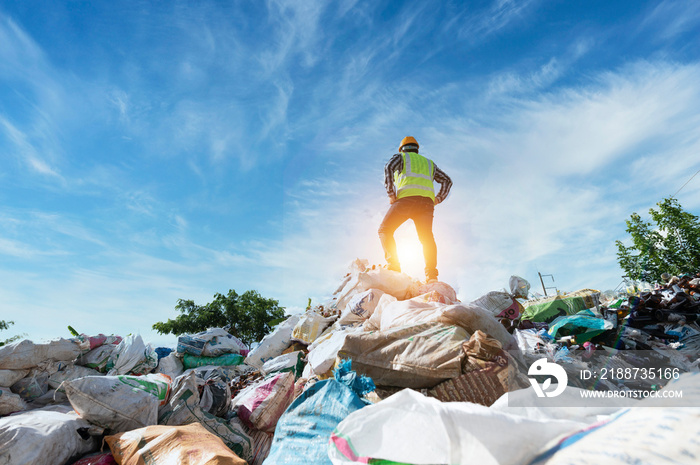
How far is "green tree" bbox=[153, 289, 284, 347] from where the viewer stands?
15042 millimetres

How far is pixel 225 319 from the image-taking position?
15.5m

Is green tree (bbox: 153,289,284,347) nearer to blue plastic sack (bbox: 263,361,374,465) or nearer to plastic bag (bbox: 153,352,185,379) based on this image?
plastic bag (bbox: 153,352,185,379)

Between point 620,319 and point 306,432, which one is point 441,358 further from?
point 620,319

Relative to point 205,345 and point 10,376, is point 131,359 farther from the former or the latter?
point 10,376

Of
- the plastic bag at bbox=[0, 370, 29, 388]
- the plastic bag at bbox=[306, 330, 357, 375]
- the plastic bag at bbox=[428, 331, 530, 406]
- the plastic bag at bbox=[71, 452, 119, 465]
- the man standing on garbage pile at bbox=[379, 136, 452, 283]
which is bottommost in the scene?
the plastic bag at bbox=[71, 452, 119, 465]

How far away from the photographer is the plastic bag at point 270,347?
411 centimetres

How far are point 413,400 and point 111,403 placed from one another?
176cm

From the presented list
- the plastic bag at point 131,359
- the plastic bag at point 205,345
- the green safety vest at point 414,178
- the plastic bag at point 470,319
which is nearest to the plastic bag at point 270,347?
the plastic bag at point 205,345

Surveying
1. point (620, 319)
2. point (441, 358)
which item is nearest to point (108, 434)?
point (441, 358)

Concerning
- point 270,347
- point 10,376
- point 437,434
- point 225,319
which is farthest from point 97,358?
point 225,319

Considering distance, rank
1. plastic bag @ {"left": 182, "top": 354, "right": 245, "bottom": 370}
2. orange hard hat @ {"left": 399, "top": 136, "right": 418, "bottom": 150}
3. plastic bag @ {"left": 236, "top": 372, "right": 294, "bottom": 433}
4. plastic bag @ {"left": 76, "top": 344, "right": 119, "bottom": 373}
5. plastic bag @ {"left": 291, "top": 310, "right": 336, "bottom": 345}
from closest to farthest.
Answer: plastic bag @ {"left": 236, "top": 372, "right": 294, "bottom": 433} → plastic bag @ {"left": 76, "top": 344, "right": 119, "bottom": 373} → plastic bag @ {"left": 291, "top": 310, "right": 336, "bottom": 345} → plastic bag @ {"left": 182, "top": 354, "right": 245, "bottom": 370} → orange hard hat @ {"left": 399, "top": 136, "right": 418, "bottom": 150}

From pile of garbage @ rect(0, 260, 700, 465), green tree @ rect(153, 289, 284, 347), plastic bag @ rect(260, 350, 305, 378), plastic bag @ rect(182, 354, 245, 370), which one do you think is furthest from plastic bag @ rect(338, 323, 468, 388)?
green tree @ rect(153, 289, 284, 347)

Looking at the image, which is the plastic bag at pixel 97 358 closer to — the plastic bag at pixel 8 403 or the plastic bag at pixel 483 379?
the plastic bag at pixel 8 403

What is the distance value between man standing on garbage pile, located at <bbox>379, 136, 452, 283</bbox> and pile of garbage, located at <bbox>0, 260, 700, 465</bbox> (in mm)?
1165
